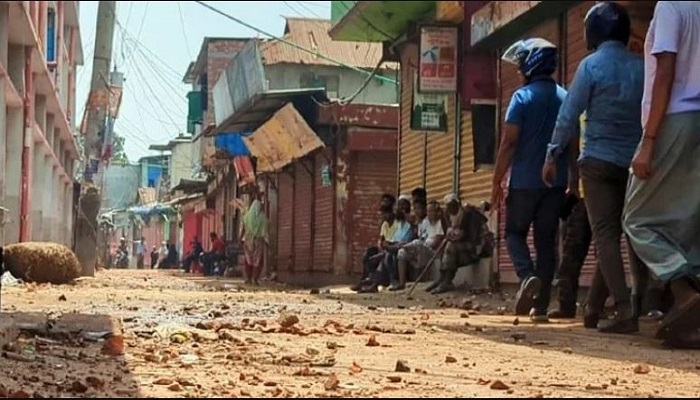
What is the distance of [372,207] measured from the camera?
20812mm

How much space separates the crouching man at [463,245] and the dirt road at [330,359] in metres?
5.05

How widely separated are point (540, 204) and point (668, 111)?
5.53 ft

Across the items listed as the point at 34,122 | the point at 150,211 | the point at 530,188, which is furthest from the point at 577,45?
the point at 150,211

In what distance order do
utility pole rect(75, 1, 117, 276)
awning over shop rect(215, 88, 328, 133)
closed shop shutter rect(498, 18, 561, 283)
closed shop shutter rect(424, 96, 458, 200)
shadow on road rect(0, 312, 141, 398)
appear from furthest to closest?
1. awning over shop rect(215, 88, 328, 133)
2. utility pole rect(75, 1, 117, 276)
3. closed shop shutter rect(424, 96, 458, 200)
4. closed shop shutter rect(498, 18, 561, 283)
5. shadow on road rect(0, 312, 141, 398)

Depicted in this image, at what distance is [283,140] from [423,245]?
957cm

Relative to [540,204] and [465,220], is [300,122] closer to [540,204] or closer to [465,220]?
[465,220]

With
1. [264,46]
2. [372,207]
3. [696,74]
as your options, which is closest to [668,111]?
[696,74]

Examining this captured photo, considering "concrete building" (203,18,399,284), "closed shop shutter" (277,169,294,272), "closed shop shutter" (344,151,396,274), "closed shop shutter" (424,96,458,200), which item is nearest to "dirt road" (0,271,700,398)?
"closed shop shutter" (424,96,458,200)

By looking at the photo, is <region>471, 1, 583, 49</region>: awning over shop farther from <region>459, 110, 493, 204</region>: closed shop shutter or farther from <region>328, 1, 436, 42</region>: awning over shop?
<region>328, 1, 436, 42</region>: awning over shop

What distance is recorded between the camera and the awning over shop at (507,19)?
34.8 ft

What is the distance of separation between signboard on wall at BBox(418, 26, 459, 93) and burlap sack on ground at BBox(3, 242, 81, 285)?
Answer: 17.1ft

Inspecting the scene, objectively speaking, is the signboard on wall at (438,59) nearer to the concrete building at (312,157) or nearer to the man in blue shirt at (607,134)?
the concrete building at (312,157)

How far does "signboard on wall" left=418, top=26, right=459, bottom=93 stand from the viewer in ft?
44.8

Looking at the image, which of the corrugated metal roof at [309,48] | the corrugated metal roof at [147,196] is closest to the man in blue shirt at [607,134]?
the corrugated metal roof at [309,48]
